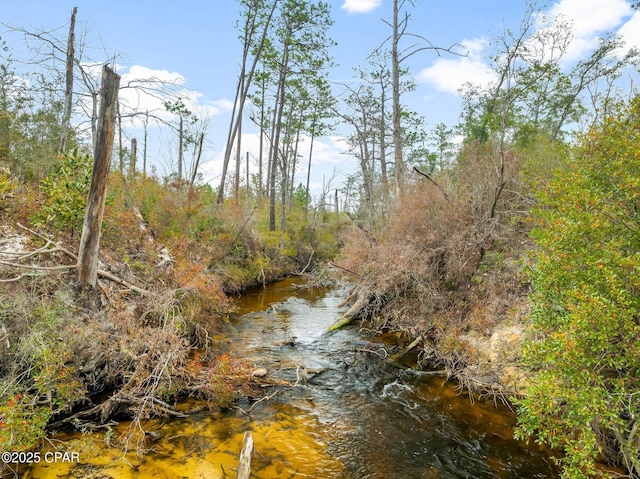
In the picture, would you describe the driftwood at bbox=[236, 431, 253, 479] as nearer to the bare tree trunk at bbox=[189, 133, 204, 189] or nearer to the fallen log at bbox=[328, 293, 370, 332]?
the fallen log at bbox=[328, 293, 370, 332]

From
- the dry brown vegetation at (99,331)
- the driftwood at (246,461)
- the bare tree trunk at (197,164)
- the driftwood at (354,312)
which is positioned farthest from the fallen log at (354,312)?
the bare tree trunk at (197,164)

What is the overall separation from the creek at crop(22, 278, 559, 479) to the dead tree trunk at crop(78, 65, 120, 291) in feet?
8.69

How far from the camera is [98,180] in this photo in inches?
231

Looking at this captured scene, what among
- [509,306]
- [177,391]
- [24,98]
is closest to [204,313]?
[177,391]

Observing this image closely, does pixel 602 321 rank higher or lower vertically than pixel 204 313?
higher

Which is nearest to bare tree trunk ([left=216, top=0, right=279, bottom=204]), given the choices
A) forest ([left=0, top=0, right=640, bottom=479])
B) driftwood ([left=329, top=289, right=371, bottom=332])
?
forest ([left=0, top=0, right=640, bottom=479])

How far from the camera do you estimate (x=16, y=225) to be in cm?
709

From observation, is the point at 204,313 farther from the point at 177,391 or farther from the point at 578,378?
the point at 578,378

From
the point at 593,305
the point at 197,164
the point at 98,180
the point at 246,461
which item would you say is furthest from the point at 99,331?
the point at 197,164

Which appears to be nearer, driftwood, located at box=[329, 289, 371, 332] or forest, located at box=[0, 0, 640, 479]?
forest, located at box=[0, 0, 640, 479]

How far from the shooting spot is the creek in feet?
14.4

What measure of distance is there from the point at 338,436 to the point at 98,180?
5673 millimetres

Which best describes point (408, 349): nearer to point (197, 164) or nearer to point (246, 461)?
point (246, 461)

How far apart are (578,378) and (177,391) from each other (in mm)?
5423
